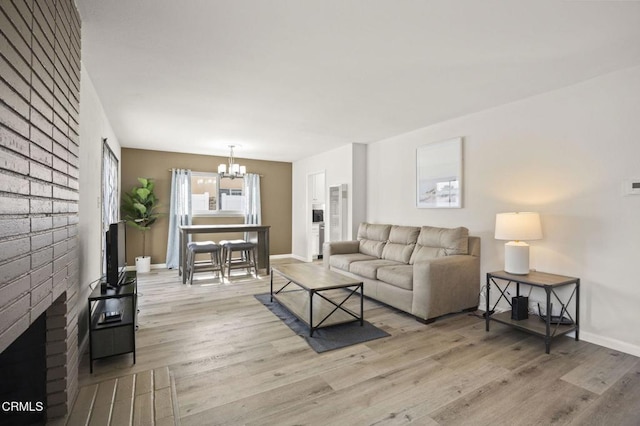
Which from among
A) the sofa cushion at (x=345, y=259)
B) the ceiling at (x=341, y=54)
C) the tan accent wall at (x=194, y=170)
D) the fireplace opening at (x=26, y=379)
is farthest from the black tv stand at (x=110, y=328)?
the tan accent wall at (x=194, y=170)

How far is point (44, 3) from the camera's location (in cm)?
136

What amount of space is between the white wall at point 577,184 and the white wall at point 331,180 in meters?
1.99

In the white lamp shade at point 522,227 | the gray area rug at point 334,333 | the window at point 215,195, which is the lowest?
the gray area rug at point 334,333

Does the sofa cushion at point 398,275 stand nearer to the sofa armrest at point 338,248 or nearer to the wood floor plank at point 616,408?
the sofa armrest at point 338,248

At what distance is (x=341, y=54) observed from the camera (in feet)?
8.04

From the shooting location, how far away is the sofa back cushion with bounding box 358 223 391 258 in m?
4.84

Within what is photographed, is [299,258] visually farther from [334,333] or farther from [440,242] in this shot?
[334,333]

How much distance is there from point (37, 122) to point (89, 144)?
76.8 inches

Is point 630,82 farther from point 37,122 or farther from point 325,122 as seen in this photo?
point 37,122

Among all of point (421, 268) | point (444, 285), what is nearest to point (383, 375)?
point (421, 268)

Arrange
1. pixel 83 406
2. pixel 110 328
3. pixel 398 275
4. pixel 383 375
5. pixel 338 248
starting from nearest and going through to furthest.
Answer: pixel 83 406 < pixel 383 375 < pixel 110 328 < pixel 398 275 < pixel 338 248

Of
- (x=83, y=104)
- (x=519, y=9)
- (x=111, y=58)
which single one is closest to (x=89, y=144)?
(x=83, y=104)

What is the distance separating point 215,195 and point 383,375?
5707mm

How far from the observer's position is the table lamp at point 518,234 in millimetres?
2943
